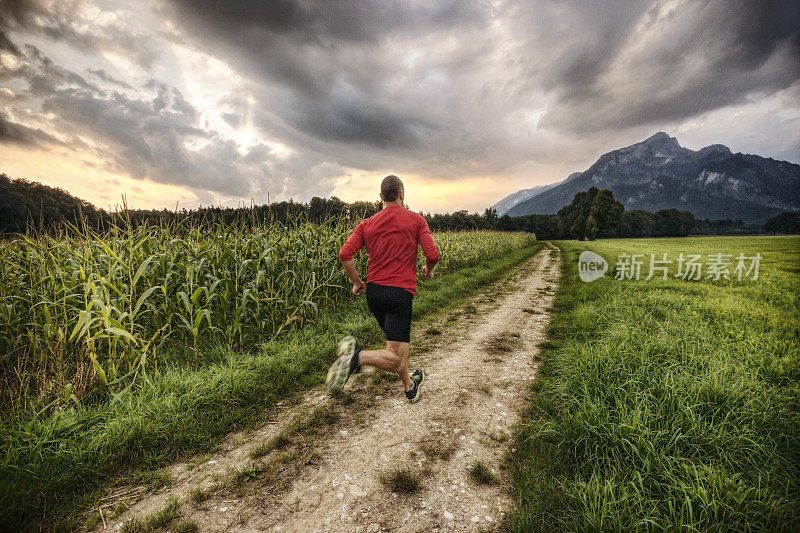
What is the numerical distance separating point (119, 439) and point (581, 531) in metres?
3.93

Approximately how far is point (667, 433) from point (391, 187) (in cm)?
357

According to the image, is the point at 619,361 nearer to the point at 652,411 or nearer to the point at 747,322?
the point at 652,411

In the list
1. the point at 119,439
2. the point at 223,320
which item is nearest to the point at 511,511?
the point at 119,439

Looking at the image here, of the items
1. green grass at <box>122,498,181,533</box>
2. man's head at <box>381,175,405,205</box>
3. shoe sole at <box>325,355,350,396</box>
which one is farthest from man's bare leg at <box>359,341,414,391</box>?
green grass at <box>122,498,181,533</box>

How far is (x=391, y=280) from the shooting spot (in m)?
3.35

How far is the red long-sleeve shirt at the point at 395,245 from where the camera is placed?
3.37 m

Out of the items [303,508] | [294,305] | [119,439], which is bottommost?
[303,508]

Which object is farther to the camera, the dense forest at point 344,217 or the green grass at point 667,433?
the dense forest at point 344,217

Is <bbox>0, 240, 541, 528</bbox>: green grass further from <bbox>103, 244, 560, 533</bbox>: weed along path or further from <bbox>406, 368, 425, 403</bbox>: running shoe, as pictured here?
<bbox>406, 368, 425, 403</bbox>: running shoe

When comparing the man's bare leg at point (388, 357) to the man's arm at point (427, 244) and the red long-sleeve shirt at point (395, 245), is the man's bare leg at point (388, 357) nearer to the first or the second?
the red long-sleeve shirt at point (395, 245)

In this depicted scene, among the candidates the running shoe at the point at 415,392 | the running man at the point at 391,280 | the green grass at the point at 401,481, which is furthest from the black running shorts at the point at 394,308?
the green grass at the point at 401,481

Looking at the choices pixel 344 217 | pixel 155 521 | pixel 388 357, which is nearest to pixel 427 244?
pixel 388 357

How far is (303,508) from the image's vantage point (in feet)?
7.29

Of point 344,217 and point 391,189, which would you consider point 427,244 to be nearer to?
point 391,189
